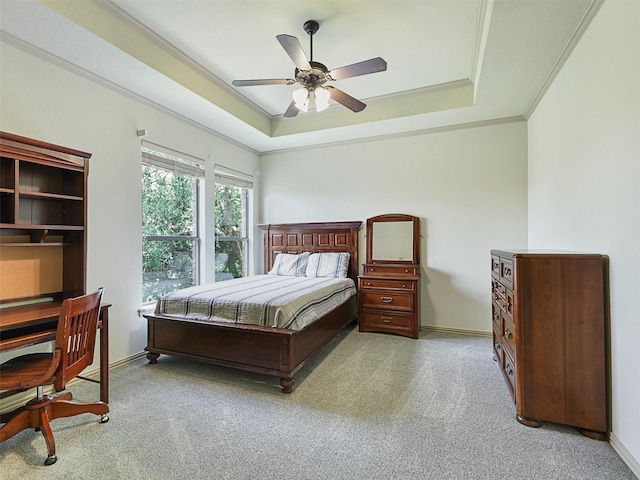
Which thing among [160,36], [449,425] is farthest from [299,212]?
[449,425]

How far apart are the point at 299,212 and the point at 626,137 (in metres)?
3.93

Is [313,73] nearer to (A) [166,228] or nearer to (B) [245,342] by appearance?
(B) [245,342]

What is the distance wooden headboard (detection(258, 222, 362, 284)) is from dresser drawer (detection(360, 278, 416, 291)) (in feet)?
1.45

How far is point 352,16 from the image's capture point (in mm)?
2484

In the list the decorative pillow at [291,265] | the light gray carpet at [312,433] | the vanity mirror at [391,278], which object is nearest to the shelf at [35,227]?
the light gray carpet at [312,433]

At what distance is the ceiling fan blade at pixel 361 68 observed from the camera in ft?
7.37

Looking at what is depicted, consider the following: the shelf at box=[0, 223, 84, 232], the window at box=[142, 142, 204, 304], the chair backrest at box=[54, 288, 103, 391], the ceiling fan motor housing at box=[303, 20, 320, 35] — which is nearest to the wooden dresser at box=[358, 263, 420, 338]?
the window at box=[142, 142, 204, 304]

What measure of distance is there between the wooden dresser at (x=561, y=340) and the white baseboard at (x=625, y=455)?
6 cm

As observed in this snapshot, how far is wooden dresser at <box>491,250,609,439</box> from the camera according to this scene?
1.92m

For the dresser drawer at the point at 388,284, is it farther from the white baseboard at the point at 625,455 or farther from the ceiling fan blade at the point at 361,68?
the ceiling fan blade at the point at 361,68

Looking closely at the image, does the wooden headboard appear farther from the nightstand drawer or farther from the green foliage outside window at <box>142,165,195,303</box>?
the green foliage outside window at <box>142,165,195,303</box>

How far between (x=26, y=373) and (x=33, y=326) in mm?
451

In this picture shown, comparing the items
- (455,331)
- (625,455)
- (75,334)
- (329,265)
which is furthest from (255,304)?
(455,331)

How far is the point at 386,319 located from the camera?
402 cm
